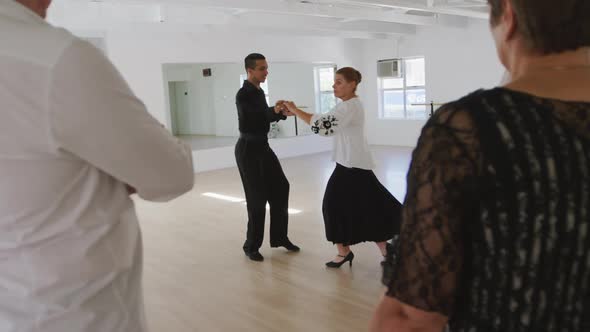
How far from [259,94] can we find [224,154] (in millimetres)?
6407

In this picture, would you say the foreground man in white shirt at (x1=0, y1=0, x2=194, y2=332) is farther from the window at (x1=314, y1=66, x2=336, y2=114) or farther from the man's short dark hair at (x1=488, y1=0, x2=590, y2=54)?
the window at (x1=314, y1=66, x2=336, y2=114)

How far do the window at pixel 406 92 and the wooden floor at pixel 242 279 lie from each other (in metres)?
6.45

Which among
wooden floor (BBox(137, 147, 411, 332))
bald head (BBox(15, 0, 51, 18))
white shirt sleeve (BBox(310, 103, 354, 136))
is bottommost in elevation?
wooden floor (BBox(137, 147, 411, 332))

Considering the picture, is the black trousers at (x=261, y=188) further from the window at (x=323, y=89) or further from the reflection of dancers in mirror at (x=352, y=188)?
the window at (x=323, y=89)

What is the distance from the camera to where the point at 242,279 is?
3.75 m

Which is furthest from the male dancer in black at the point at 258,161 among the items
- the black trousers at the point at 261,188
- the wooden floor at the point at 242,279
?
the wooden floor at the point at 242,279

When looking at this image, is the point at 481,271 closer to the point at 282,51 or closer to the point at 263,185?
the point at 263,185

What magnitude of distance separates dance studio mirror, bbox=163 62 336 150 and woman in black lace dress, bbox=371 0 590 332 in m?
9.87

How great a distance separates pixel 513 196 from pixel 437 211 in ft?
0.36

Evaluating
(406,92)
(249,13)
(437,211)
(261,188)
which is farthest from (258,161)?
(406,92)

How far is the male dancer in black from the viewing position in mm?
4129

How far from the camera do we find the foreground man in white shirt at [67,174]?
0.93 m

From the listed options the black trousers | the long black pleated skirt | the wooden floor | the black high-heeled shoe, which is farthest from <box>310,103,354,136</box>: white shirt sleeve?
the wooden floor

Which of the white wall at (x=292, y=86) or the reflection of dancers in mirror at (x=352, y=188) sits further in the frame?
the white wall at (x=292, y=86)
